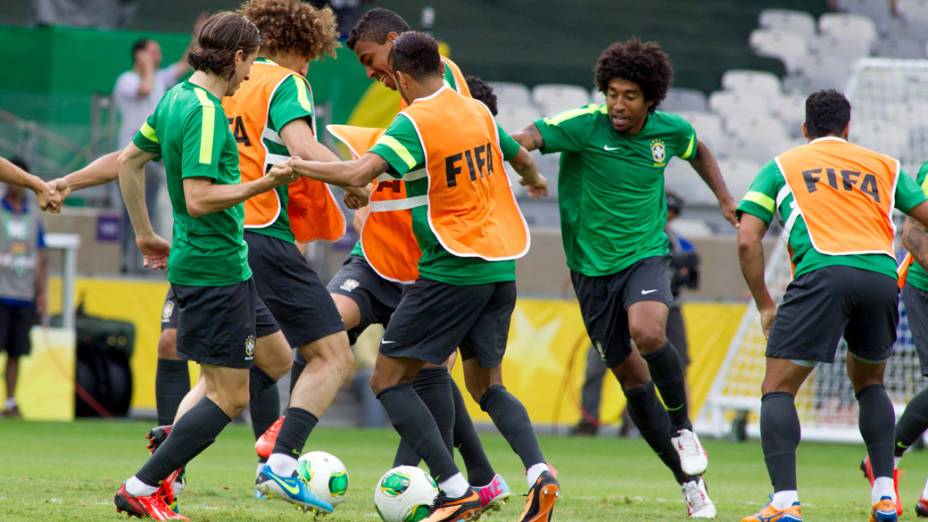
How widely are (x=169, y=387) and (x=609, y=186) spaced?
103 inches

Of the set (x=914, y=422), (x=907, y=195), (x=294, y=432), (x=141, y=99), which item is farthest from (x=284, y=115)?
(x=141, y=99)

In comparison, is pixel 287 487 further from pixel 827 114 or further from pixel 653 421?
pixel 827 114

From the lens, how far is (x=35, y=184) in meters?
7.25

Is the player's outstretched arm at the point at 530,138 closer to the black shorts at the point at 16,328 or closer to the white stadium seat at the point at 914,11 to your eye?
the black shorts at the point at 16,328

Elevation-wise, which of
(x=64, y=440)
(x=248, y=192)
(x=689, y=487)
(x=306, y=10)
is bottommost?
(x=64, y=440)

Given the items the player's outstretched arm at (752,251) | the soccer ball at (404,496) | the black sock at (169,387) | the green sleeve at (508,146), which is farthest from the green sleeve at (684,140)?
the black sock at (169,387)

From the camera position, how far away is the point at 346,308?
7527 mm

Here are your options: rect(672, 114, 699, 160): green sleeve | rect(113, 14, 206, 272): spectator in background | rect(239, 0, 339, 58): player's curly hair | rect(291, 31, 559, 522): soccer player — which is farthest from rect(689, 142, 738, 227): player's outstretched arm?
rect(113, 14, 206, 272): spectator in background

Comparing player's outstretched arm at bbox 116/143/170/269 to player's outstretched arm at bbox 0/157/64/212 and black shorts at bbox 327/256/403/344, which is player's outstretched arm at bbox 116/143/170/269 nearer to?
player's outstretched arm at bbox 0/157/64/212

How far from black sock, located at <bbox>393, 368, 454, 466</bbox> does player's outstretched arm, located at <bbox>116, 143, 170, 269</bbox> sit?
141cm

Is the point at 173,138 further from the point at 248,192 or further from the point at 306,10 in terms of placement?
the point at 306,10

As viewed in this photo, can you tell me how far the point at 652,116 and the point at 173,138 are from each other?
112 inches

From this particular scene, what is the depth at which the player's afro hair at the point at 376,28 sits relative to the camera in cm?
734

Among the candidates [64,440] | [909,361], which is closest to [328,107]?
[64,440]
